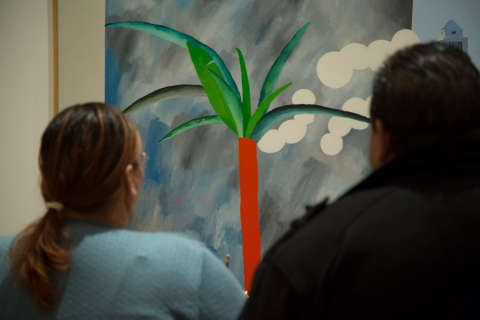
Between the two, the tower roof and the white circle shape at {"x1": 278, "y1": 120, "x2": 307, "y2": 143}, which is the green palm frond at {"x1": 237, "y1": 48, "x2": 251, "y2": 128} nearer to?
the white circle shape at {"x1": 278, "y1": 120, "x2": 307, "y2": 143}

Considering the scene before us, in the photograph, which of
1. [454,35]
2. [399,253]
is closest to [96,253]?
[399,253]

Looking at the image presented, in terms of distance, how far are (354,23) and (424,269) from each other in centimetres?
109

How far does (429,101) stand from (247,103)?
0.92 meters

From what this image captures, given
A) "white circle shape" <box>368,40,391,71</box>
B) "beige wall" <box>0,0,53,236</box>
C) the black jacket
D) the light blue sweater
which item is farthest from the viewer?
"beige wall" <box>0,0,53,236</box>

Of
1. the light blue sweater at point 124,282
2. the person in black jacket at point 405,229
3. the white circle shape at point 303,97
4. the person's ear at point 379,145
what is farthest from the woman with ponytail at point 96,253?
the white circle shape at point 303,97

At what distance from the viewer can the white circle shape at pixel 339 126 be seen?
144cm

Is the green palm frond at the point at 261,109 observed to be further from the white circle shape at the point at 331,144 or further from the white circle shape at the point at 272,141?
the white circle shape at the point at 331,144

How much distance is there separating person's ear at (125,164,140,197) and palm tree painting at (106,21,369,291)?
72 cm

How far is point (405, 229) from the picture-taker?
0.53m

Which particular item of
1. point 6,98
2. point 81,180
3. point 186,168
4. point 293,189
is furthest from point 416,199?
point 6,98

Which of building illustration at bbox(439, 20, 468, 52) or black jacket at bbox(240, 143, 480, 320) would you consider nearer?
black jacket at bbox(240, 143, 480, 320)

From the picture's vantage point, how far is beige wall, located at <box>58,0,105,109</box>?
4.93 ft

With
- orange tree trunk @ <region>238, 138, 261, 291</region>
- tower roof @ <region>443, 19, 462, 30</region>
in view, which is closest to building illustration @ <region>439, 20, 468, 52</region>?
tower roof @ <region>443, 19, 462, 30</region>

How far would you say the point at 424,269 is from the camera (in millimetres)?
526
